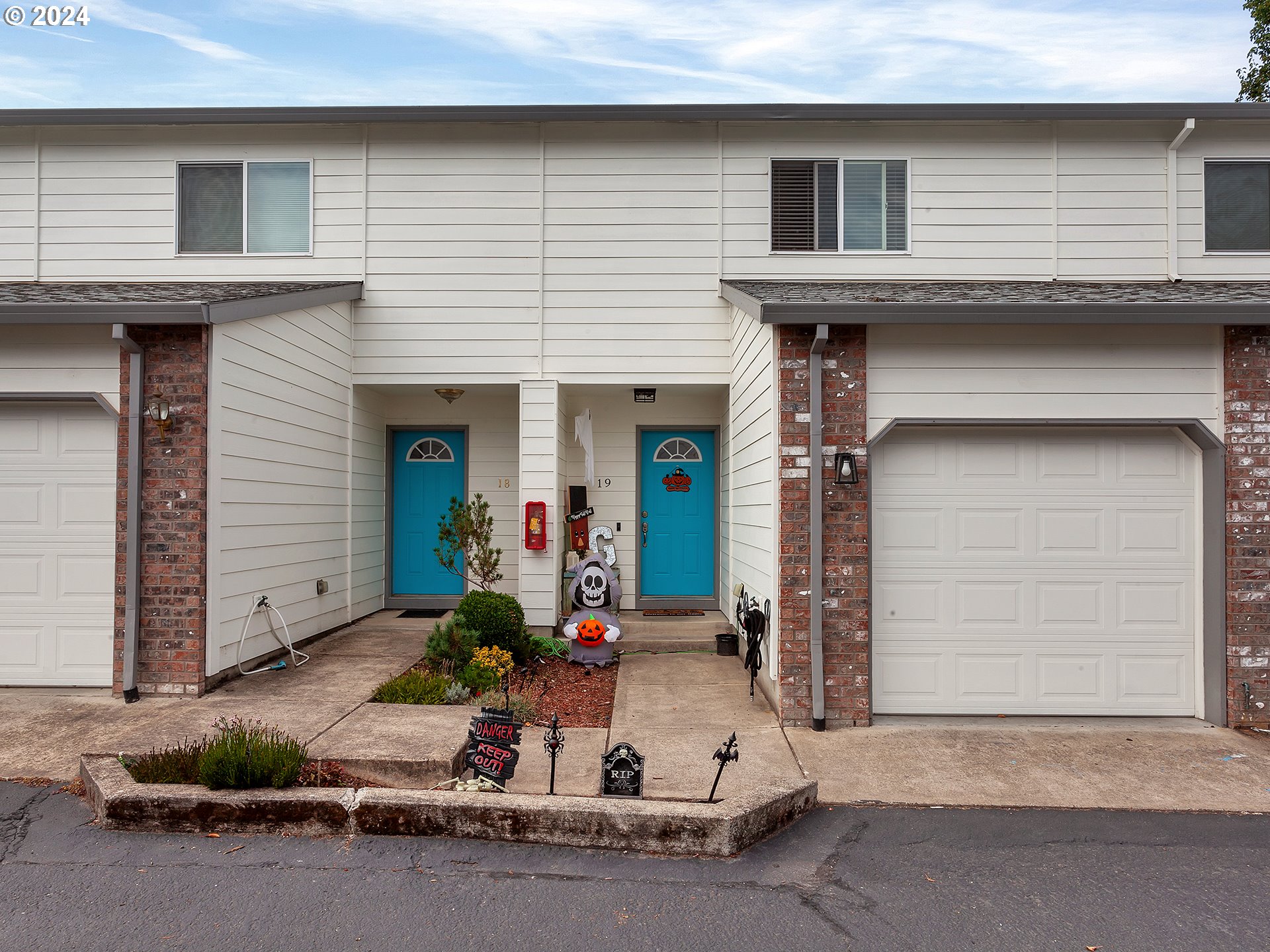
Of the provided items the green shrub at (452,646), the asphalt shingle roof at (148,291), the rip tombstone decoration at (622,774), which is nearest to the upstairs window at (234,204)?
the asphalt shingle roof at (148,291)

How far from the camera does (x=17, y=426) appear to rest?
19.6 feet

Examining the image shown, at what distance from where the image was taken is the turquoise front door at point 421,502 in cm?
942

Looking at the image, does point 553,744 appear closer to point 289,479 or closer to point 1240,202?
point 289,479

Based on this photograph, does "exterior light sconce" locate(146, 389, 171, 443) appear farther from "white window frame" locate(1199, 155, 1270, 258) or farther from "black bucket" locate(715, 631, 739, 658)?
"white window frame" locate(1199, 155, 1270, 258)

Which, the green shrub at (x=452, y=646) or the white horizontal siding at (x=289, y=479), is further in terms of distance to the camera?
the green shrub at (x=452, y=646)

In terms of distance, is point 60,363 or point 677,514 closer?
point 60,363

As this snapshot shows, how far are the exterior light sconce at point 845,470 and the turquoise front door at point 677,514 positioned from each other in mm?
4059

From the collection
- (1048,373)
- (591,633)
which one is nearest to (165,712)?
(591,633)

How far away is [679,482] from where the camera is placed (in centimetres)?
936

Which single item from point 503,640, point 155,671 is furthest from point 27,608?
point 503,640

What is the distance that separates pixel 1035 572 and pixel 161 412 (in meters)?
6.78

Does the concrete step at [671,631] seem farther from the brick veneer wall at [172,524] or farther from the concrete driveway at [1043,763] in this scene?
the brick veneer wall at [172,524]

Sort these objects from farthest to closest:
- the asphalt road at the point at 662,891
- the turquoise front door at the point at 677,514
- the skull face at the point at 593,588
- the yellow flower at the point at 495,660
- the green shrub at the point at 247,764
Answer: the turquoise front door at the point at 677,514
the skull face at the point at 593,588
the yellow flower at the point at 495,660
the green shrub at the point at 247,764
the asphalt road at the point at 662,891

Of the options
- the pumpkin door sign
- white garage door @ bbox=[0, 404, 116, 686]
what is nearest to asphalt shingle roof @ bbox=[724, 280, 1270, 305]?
the pumpkin door sign
